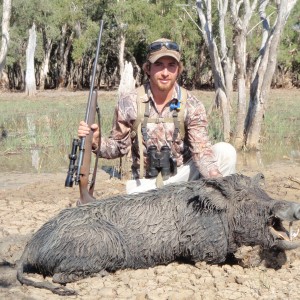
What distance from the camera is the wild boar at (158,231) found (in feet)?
13.9

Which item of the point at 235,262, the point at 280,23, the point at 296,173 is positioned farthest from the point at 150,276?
the point at 280,23

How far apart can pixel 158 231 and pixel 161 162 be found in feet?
3.43

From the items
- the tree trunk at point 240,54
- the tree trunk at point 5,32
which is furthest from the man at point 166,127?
the tree trunk at point 5,32

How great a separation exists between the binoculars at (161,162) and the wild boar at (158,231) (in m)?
0.80

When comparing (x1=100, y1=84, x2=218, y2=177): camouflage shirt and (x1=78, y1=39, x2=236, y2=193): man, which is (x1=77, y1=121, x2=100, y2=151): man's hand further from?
(x1=100, y1=84, x2=218, y2=177): camouflage shirt

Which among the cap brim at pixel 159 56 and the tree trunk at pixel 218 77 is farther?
the tree trunk at pixel 218 77

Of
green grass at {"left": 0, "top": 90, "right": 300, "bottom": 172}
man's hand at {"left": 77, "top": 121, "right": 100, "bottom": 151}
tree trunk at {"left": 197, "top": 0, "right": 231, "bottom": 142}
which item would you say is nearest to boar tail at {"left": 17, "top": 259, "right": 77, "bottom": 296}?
man's hand at {"left": 77, "top": 121, "right": 100, "bottom": 151}

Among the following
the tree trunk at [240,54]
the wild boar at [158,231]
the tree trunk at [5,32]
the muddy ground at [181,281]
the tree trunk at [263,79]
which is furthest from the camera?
the tree trunk at [5,32]

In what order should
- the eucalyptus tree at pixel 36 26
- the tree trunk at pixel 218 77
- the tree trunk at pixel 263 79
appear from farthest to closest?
Result: 1. the eucalyptus tree at pixel 36 26
2. the tree trunk at pixel 218 77
3. the tree trunk at pixel 263 79

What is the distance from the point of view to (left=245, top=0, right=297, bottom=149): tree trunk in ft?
37.3

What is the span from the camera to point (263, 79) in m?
11.7

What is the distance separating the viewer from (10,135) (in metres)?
14.2

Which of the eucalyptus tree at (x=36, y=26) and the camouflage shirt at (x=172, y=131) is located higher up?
the eucalyptus tree at (x=36, y=26)

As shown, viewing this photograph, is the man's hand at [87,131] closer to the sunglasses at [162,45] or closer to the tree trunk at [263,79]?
the sunglasses at [162,45]
